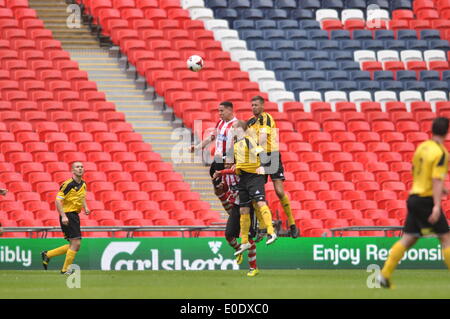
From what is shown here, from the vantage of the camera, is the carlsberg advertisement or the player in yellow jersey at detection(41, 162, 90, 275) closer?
the player in yellow jersey at detection(41, 162, 90, 275)

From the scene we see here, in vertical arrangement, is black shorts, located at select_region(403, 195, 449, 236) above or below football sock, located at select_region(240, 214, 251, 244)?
above

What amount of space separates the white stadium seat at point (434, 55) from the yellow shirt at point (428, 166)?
19766mm

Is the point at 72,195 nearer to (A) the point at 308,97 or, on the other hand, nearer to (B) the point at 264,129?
(B) the point at 264,129

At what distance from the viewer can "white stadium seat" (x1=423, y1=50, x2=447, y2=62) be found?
30.6 m

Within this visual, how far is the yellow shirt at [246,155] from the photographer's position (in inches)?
614

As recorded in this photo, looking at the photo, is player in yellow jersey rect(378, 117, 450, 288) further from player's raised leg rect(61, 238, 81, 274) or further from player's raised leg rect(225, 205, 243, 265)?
player's raised leg rect(61, 238, 81, 274)

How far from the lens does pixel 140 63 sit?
1092 inches

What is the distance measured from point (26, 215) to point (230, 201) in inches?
252

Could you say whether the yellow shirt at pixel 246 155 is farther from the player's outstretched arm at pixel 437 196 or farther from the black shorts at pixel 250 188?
the player's outstretched arm at pixel 437 196

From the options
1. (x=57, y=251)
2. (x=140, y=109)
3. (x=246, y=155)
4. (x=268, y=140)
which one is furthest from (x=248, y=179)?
(x=140, y=109)

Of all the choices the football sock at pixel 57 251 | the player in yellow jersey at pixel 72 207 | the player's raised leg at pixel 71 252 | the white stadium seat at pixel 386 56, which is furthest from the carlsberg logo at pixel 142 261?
the white stadium seat at pixel 386 56

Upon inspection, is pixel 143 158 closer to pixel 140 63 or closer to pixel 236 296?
pixel 140 63

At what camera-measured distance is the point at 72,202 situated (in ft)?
59.4

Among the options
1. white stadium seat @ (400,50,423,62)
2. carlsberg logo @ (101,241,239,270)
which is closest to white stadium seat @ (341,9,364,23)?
white stadium seat @ (400,50,423,62)
